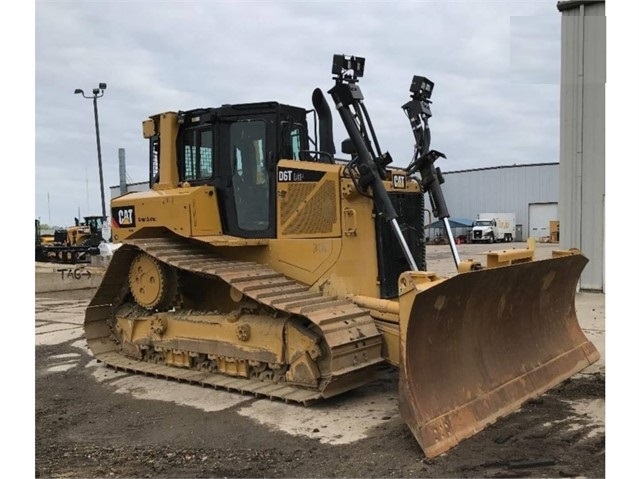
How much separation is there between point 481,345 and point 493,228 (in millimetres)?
40119

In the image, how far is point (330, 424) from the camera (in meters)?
5.35

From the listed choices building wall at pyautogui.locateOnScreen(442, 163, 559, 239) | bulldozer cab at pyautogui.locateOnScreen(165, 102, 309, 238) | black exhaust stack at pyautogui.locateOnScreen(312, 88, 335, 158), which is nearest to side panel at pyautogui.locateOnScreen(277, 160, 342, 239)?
bulldozer cab at pyautogui.locateOnScreen(165, 102, 309, 238)

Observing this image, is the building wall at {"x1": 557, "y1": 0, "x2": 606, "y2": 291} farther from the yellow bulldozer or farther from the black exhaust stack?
the black exhaust stack

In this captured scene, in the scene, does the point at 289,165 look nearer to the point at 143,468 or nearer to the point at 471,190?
the point at 143,468

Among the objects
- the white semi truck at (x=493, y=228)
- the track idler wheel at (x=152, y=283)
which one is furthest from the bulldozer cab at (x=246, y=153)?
the white semi truck at (x=493, y=228)

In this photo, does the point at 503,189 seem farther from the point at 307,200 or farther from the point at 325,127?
the point at 307,200

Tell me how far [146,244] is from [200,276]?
2.41ft

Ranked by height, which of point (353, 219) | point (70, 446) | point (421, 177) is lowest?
point (70, 446)

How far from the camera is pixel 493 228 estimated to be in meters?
44.4

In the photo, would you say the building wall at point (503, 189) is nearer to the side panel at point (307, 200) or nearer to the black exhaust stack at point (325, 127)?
the black exhaust stack at point (325, 127)

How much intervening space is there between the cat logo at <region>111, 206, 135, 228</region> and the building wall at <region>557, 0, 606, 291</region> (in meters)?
8.99

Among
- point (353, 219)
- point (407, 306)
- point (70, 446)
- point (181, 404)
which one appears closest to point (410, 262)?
point (353, 219)

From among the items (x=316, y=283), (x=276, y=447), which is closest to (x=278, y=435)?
(x=276, y=447)

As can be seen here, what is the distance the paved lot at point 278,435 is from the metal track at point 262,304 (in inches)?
7.2
